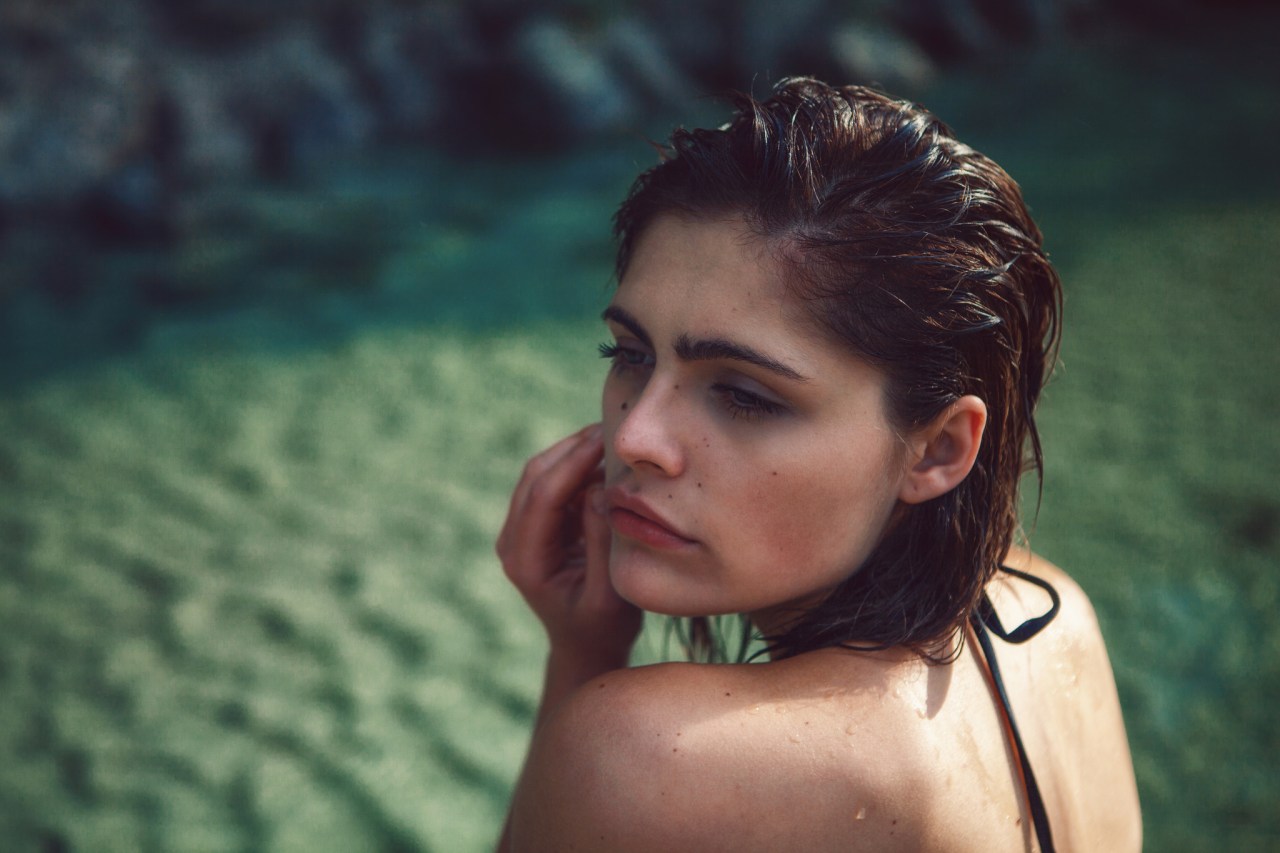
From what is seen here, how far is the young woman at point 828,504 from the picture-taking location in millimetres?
1235

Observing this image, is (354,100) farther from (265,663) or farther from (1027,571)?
(1027,571)

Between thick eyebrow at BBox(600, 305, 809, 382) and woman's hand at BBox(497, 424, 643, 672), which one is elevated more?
thick eyebrow at BBox(600, 305, 809, 382)

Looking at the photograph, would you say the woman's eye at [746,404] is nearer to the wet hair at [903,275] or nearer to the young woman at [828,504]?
the young woman at [828,504]

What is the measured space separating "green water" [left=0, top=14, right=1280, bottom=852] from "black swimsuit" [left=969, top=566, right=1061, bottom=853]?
1829 millimetres

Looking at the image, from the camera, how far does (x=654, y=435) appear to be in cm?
137

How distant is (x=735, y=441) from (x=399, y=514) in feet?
9.94

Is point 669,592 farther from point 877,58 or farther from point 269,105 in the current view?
point 877,58

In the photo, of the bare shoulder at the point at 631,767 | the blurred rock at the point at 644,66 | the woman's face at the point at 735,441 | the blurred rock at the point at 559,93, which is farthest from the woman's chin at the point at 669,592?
the blurred rock at the point at 644,66

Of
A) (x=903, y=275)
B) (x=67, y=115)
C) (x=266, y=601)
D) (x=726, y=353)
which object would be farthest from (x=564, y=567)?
(x=67, y=115)

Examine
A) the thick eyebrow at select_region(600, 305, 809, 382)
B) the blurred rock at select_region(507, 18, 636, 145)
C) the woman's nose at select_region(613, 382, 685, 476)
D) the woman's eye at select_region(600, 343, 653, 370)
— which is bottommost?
the woman's nose at select_region(613, 382, 685, 476)

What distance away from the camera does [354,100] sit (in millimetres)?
8211

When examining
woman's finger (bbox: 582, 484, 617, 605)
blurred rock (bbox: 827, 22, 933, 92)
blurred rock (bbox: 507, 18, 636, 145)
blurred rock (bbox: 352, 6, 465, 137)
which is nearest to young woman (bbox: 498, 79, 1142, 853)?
woman's finger (bbox: 582, 484, 617, 605)

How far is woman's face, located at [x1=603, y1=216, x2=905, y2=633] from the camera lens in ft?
4.40

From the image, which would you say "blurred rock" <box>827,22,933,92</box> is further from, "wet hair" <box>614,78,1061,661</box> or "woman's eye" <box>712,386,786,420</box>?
"woman's eye" <box>712,386,786,420</box>
